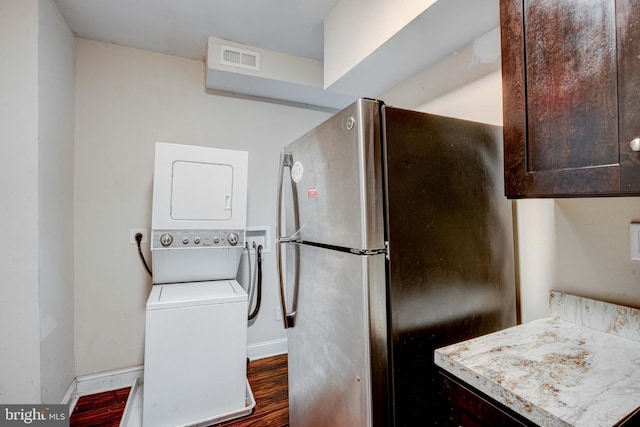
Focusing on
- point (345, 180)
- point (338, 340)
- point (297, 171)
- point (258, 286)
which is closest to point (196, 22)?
point (297, 171)

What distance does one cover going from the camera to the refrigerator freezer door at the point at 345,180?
0.98 meters

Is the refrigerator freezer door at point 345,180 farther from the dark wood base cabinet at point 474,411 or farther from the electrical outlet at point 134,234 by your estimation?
the electrical outlet at point 134,234

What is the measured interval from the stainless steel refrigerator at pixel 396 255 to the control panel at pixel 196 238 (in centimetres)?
92

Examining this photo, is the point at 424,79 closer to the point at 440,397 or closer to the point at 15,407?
the point at 440,397

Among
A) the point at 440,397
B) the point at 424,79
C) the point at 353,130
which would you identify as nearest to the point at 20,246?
the point at 353,130

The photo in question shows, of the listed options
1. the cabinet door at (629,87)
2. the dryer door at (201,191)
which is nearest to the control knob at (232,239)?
the dryer door at (201,191)

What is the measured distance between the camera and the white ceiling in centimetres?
185

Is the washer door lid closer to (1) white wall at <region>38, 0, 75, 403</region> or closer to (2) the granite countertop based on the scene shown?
(1) white wall at <region>38, 0, 75, 403</region>

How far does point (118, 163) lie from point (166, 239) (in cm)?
82

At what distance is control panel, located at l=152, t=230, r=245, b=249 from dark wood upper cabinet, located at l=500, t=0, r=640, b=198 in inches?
67.0

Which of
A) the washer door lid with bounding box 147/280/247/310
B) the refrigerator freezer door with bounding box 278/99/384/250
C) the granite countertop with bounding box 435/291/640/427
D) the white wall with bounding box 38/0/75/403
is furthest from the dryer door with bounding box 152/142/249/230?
the granite countertop with bounding box 435/291/640/427

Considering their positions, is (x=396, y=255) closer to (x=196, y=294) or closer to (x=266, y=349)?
(x=196, y=294)

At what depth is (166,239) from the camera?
193 cm

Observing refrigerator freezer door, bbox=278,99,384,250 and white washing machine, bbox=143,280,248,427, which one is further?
white washing machine, bbox=143,280,248,427
